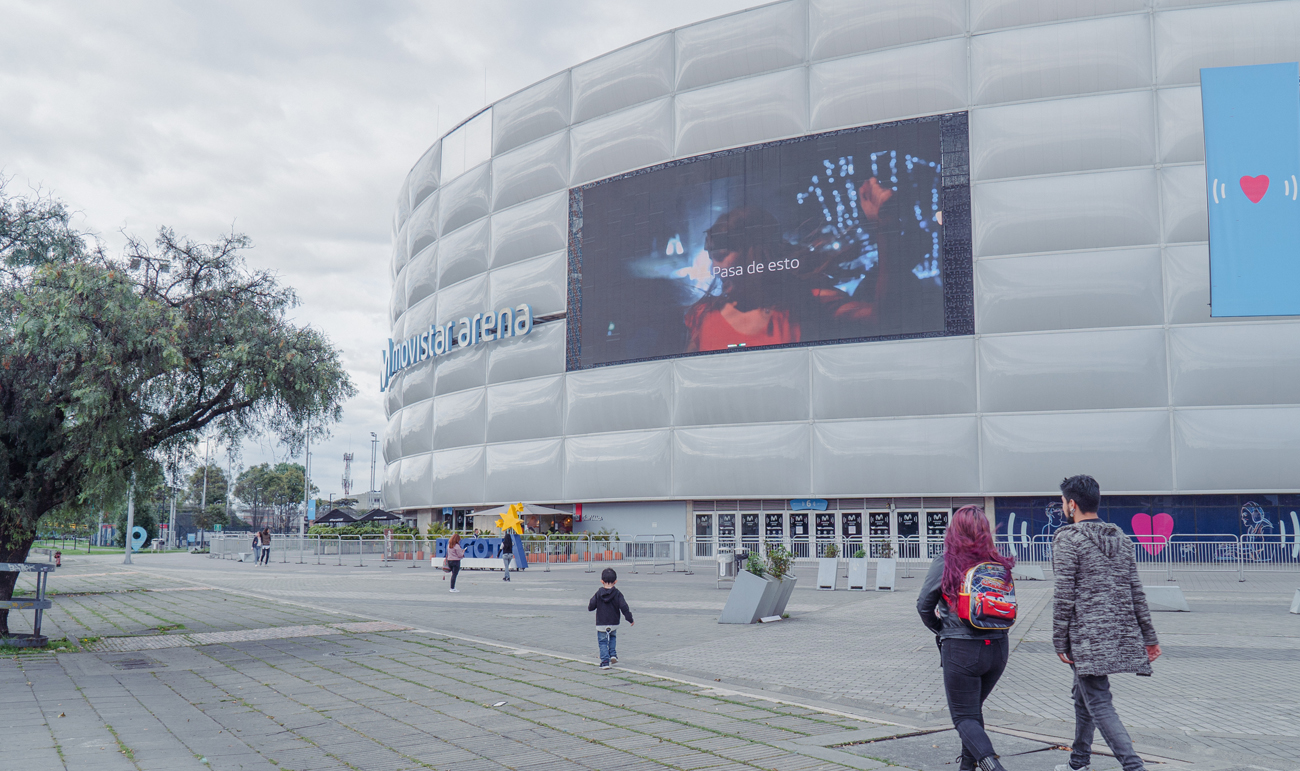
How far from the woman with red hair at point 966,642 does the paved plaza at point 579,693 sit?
0.67 m

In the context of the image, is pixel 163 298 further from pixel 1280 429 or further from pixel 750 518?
pixel 1280 429

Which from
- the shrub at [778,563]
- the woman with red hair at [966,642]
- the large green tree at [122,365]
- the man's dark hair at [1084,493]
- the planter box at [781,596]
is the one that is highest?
the large green tree at [122,365]

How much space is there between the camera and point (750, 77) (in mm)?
43094

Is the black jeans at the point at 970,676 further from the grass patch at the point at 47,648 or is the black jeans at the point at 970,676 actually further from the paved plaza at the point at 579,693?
the grass patch at the point at 47,648

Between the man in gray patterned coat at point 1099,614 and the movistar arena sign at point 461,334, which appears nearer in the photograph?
the man in gray patterned coat at point 1099,614

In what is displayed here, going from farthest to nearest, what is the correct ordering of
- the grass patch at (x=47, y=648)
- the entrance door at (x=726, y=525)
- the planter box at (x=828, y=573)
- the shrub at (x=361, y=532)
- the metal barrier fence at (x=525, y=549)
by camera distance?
the shrub at (x=361, y=532) → the entrance door at (x=726, y=525) → the metal barrier fence at (x=525, y=549) → the planter box at (x=828, y=573) → the grass patch at (x=47, y=648)

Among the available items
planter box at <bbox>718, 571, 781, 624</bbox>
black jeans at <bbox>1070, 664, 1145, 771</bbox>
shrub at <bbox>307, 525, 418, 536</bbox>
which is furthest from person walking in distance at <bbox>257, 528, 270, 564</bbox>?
black jeans at <bbox>1070, 664, 1145, 771</bbox>

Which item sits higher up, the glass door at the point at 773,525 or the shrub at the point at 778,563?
the shrub at the point at 778,563

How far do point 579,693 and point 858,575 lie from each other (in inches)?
574

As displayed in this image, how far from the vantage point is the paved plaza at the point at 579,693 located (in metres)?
6.43

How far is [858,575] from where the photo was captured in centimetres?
2214

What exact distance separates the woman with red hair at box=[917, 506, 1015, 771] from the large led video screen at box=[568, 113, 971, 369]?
3421 centimetres

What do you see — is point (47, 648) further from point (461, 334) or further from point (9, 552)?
point (461, 334)

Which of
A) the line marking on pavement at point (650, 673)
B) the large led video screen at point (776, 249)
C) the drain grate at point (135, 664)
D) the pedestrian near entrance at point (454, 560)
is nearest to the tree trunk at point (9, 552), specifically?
the drain grate at point (135, 664)
